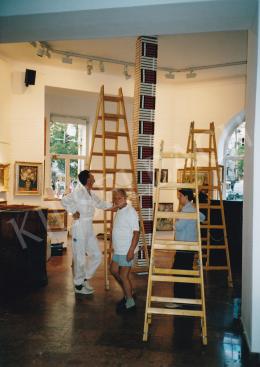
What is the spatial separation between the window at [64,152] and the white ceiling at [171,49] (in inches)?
92.4

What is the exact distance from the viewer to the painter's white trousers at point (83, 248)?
5961mm

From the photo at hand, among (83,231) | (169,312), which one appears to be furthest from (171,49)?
(169,312)

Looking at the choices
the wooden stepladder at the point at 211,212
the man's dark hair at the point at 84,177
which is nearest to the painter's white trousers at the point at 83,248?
the man's dark hair at the point at 84,177

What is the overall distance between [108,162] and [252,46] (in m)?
8.18

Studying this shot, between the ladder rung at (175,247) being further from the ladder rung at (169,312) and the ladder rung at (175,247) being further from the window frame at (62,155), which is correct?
the window frame at (62,155)

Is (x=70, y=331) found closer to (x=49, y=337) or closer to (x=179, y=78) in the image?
(x=49, y=337)

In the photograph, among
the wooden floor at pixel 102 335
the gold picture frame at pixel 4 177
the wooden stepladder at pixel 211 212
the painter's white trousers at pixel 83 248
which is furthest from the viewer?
the gold picture frame at pixel 4 177

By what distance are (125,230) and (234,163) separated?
23.3 ft

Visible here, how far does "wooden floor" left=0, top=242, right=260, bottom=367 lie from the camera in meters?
3.87

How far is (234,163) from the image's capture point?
37.9 ft

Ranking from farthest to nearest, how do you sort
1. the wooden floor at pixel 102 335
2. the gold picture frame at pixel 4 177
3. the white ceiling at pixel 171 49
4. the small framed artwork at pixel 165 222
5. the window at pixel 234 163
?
the small framed artwork at pixel 165 222, the window at pixel 234 163, the gold picture frame at pixel 4 177, the white ceiling at pixel 171 49, the wooden floor at pixel 102 335

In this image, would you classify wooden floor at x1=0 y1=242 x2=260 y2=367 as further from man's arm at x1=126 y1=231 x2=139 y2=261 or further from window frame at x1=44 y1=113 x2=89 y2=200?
window frame at x1=44 y1=113 x2=89 y2=200

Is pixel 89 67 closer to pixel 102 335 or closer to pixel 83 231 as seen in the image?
pixel 83 231

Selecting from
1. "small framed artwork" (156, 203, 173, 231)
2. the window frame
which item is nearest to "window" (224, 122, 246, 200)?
"small framed artwork" (156, 203, 173, 231)
